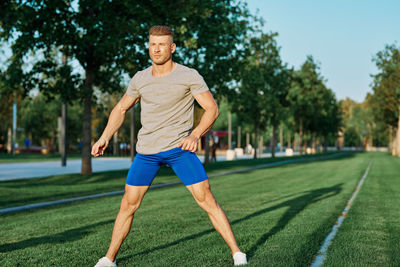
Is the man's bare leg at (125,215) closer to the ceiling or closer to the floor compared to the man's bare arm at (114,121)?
closer to the floor

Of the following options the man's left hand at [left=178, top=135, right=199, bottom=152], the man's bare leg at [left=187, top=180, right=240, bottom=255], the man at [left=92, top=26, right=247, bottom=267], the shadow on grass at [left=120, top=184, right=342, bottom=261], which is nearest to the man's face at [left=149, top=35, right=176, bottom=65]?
the man at [left=92, top=26, right=247, bottom=267]

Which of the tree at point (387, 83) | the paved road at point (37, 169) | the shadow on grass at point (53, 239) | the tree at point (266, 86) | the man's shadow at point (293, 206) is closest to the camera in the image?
the shadow on grass at point (53, 239)

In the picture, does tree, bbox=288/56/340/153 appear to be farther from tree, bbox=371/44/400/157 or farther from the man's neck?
the man's neck

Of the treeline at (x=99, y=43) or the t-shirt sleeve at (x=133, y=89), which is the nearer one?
the t-shirt sleeve at (x=133, y=89)

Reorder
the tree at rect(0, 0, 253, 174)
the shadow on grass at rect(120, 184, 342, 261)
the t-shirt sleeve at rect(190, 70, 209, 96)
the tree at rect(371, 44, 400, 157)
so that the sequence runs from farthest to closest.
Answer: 1. the tree at rect(371, 44, 400, 157)
2. the tree at rect(0, 0, 253, 174)
3. the shadow on grass at rect(120, 184, 342, 261)
4. the t-shirt sleeve at rect(190, 70, 209, 96)

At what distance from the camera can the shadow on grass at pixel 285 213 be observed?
5508 millimetres

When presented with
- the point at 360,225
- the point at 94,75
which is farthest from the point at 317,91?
the point at 360,225

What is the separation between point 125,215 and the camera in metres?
4.40

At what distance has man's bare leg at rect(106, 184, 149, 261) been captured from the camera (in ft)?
14.2

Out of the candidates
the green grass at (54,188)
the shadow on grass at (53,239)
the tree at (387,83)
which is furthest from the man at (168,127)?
the tree at (387,83)

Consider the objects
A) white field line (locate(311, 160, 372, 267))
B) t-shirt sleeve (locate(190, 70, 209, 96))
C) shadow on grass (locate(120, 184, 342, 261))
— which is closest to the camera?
t-shirt sleeve (locate(190, 70, 209, 96))

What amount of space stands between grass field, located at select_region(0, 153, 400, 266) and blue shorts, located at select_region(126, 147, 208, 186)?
91 centimetres

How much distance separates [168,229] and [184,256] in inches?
71.6

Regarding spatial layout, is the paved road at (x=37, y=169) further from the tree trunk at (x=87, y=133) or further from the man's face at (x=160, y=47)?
the man's face at (x=160, y=47)
